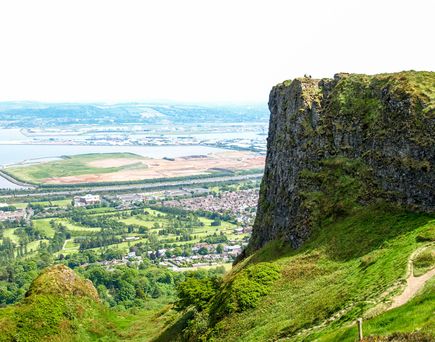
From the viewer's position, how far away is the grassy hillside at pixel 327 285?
28.9 meters

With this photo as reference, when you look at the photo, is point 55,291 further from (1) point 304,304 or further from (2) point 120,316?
(1) point 304,304

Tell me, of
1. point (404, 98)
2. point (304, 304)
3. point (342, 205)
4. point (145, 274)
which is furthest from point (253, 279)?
point (145, 274)

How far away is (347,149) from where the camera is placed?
5100 cm

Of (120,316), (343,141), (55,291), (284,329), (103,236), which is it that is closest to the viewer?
(284,329)

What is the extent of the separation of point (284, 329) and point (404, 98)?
79.9 ft

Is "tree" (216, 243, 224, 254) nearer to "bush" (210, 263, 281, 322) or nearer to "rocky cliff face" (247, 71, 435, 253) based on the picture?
"rocky cliff face" (247, 71, 435, 253)

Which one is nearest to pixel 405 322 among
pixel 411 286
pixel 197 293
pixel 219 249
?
pixel 411 286

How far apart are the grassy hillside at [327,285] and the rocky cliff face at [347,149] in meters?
2.34

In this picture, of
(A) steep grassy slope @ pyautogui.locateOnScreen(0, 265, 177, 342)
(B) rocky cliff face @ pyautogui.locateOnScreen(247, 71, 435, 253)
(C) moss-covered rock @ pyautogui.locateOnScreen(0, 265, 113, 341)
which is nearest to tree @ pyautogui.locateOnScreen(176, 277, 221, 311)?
(B) rocky cliff face @ pyautogui.locateOnScreen(247, 71, 435, 253)

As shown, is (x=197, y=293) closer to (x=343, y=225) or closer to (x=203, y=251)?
(x=343, y=225)

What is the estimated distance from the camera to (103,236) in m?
184

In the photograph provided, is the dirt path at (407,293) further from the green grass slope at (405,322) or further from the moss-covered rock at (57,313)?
the moss-covered rock at (57,313)

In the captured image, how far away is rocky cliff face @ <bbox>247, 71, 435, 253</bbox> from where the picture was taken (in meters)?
42.7

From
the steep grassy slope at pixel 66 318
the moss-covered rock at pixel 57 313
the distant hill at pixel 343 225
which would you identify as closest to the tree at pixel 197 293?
the distant hill at pixel 343 225
